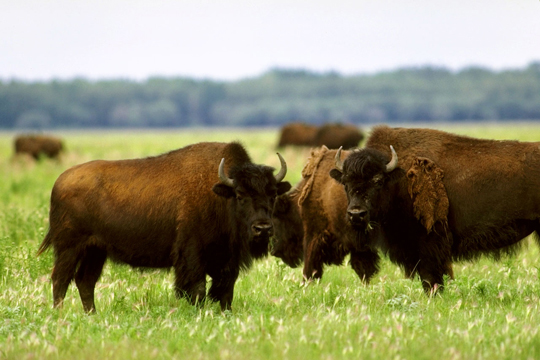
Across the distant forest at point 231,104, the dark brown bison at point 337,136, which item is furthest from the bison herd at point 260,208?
the distant forest at point 231,104

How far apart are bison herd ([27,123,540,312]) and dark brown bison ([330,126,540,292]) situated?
0.04 ft

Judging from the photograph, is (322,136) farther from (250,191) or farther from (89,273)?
(250,191)

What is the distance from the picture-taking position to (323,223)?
10.2 metres

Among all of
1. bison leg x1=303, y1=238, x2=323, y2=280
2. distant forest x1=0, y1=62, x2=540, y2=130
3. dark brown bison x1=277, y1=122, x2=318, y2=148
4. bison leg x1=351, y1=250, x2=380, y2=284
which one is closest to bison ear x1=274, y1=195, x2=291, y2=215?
bison leg x1=303, y1=238, x2=323, y2=280

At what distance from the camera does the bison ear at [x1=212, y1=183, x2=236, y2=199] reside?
26.1ft

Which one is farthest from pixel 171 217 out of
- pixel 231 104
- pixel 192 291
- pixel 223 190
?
pixel 231 104

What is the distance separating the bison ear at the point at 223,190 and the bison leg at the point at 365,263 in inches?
102

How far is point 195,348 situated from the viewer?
594 cm

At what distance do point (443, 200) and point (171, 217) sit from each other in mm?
3133

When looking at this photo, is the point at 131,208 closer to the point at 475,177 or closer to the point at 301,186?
the point at 301,186

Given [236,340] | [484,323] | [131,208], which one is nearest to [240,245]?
[131,208]

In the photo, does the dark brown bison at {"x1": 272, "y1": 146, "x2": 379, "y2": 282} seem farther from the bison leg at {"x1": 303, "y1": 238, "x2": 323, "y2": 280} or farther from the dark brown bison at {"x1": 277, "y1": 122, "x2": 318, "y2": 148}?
the dark brown bison at {"x1": 277, "y1": 122, "x2": 318, "y2": 148}

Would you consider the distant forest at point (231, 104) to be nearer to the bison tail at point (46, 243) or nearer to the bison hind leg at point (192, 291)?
the bison tail at point (46, 243)

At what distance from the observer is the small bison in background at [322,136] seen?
1571 inches
